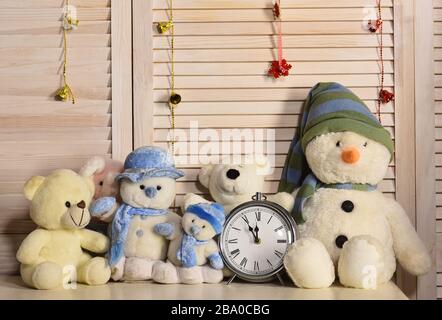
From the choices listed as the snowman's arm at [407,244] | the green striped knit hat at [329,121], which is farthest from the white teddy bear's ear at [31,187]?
the snowman's arm at [407,244]

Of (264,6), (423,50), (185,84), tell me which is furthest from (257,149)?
(423,50)

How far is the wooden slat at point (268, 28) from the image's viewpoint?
1.78 m

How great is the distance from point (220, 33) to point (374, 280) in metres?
0.68

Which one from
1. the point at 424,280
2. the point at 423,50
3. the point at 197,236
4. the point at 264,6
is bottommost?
the point at 424,280

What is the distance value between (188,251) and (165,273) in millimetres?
70

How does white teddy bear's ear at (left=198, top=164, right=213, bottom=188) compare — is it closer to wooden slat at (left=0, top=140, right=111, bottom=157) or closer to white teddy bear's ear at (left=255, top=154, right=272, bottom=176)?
white teddy bear's ear at (left=255, top=154, right=272, bottom=176)

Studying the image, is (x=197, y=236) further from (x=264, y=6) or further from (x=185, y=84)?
(x=264, y=6)

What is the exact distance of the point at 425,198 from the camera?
177 centimetres

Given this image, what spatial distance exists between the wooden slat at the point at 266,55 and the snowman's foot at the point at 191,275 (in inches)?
19.9

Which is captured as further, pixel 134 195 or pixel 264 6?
pixel 264 6

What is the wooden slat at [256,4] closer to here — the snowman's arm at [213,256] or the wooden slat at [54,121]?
the wooden slat at [54,121]

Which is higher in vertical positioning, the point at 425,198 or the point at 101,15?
the point at 101,15

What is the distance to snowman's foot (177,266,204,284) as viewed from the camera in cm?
160

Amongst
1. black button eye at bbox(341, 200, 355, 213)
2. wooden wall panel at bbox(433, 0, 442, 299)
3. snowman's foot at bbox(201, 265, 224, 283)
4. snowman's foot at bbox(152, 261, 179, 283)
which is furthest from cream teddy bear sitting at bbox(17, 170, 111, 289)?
wooden wall panel at bbox(433, 0, 442, 299)
